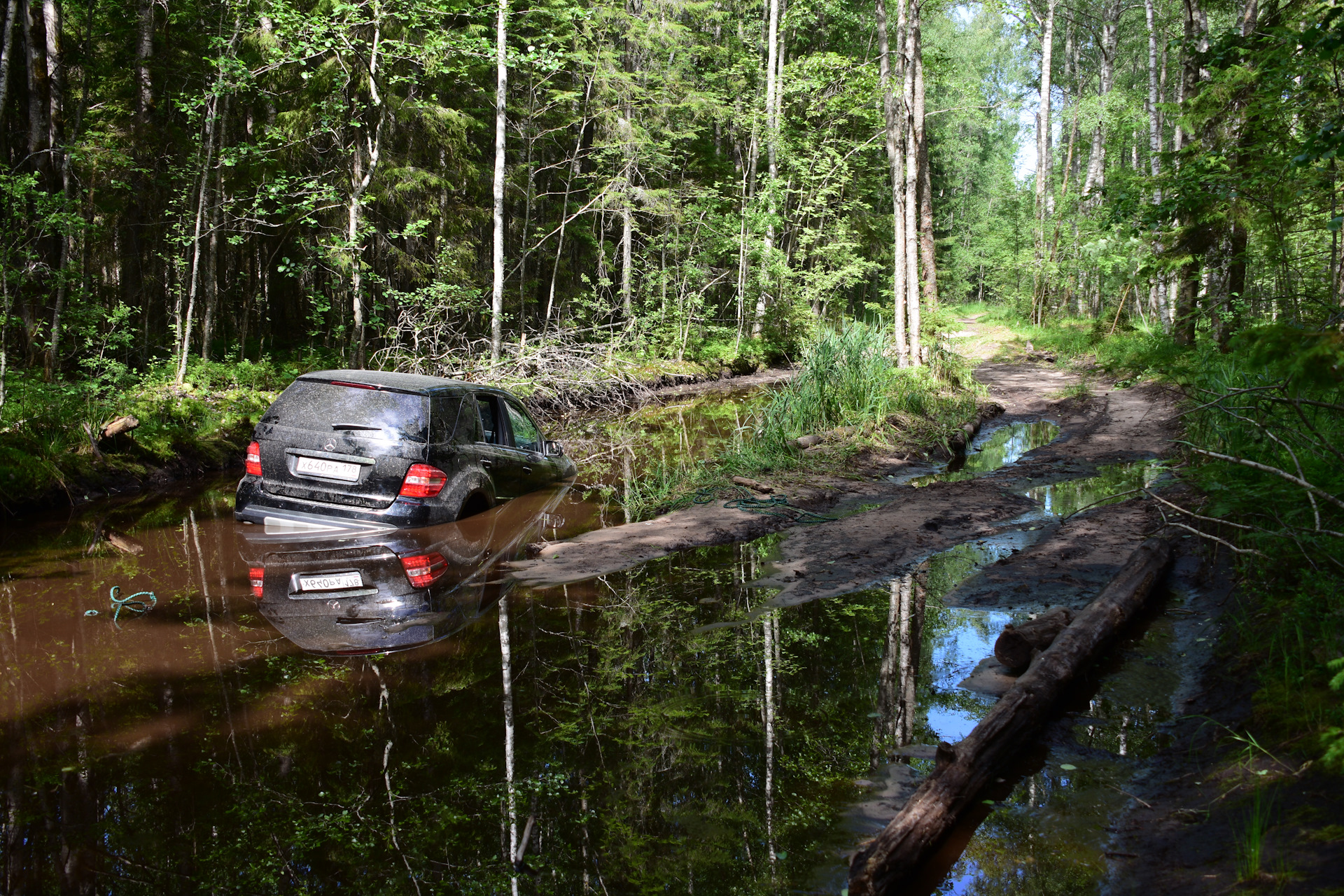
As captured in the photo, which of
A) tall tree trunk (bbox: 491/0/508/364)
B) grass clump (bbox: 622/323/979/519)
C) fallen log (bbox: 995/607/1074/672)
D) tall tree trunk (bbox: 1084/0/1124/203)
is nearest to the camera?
fallen log (bbox: 995/607/1074/672)

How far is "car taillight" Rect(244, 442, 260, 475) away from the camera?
776 centimetres

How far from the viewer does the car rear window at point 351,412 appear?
25.3 ft

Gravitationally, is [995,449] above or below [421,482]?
below

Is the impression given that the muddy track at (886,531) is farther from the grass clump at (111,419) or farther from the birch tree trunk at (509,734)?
the grass clump at (111,419)

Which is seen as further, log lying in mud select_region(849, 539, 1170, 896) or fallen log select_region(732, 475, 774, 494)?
fallen log select_region(732, 475, 774, 494)

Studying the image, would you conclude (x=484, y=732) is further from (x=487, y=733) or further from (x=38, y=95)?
(x=38, y=95)

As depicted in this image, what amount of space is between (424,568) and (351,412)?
68.8 inches

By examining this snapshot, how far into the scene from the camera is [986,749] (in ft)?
12.7

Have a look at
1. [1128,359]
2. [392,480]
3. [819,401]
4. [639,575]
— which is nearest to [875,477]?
[819,401]

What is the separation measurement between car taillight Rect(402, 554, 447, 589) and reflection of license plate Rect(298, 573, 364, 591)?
1.40ft

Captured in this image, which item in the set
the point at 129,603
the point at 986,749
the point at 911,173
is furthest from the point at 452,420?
the point at 911,173

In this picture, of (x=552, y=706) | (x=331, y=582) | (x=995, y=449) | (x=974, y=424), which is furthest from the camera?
(x=974, y=424)

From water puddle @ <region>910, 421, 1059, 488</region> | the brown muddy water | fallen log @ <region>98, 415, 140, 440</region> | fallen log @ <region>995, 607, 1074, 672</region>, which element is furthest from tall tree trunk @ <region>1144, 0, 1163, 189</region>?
fallen log @ <region>98, 415, 140, 440</region>

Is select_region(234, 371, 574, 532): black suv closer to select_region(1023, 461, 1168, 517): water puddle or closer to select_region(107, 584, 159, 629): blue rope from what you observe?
select_region(107, 584, 159, 629): blue rope
